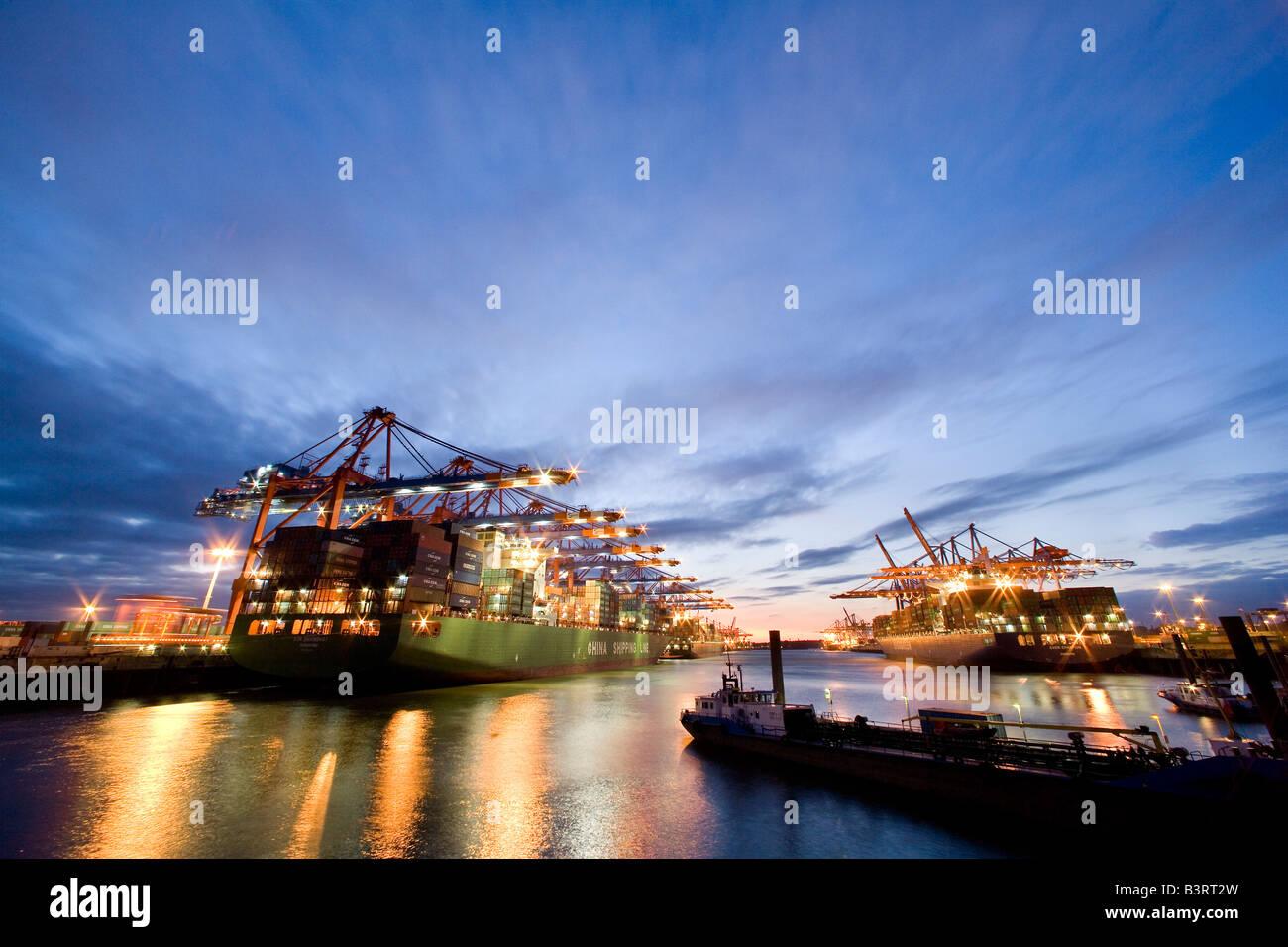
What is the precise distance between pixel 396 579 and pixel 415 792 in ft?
118

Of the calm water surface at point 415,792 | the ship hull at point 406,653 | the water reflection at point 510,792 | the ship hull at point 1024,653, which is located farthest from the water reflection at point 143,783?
the ship hull at point 1024,653

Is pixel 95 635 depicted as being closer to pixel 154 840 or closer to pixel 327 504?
pixel 327 504

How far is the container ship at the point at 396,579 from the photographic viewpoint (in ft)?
149

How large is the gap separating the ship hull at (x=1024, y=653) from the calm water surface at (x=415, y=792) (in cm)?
5597

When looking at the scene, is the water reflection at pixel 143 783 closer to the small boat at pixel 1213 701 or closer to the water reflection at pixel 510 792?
the water reflection at pixel 510 792

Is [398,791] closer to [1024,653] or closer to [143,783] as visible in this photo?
[143,783]

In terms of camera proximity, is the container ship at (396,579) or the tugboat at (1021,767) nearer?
the tugboat at (1021,767)

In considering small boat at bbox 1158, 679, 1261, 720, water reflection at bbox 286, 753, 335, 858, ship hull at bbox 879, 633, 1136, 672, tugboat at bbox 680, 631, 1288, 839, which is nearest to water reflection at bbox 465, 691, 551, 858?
water reflection at bbox 286, 753, 335, 858

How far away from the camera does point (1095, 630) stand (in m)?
82.9

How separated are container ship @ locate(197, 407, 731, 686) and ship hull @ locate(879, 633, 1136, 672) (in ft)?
229

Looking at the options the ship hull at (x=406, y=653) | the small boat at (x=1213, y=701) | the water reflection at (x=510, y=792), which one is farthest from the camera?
the ship hull at (x=406, y=653)

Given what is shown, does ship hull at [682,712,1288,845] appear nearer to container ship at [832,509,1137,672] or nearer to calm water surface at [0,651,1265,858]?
calm water surface at [0,651,1265,858]

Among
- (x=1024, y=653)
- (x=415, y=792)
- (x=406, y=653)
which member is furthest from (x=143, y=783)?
(x=1024, y=653)
